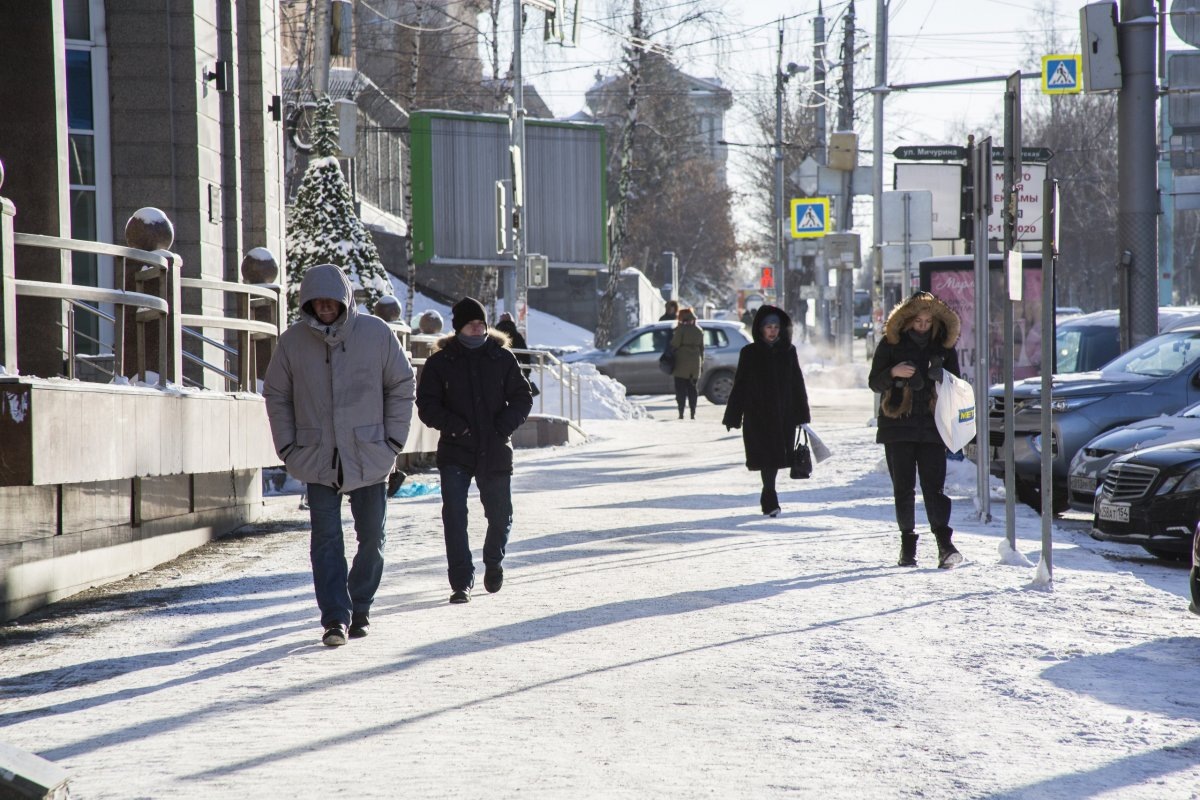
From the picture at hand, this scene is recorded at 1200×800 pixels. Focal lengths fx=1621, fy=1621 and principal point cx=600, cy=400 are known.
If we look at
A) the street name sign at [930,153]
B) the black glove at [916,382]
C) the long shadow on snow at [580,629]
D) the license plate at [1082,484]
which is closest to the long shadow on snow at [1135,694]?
the long shadow on snow at [580,629]

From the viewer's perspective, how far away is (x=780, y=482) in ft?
55.0

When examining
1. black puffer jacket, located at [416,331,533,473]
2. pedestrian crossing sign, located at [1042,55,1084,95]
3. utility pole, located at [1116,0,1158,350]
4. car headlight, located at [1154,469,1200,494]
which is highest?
pedestrian crossing sign, located at [1042,55,1084,95]

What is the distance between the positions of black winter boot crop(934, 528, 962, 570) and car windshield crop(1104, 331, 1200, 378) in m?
5.05

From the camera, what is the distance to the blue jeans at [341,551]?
295 inches

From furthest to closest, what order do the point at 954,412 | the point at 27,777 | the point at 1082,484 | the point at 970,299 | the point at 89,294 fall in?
the point at 970,299 < the point at 1082,484 < the point at 954,412 < the point at 89,294 < the point at 27,777

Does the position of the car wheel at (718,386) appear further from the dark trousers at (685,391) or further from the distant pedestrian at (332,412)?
the distant pedestrian at (332,412)

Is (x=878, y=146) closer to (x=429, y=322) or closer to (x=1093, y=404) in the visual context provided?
(x=429, y=322)

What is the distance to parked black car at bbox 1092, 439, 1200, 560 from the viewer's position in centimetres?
1059

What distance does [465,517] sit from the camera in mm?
8812

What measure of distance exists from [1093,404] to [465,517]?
7.30m

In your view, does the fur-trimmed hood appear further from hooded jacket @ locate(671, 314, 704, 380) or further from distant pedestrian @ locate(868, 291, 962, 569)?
hooded jacket @ locate(671, 314, 704, 380)

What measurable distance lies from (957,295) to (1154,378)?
462 cm

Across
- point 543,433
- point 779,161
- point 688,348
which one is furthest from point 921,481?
point 779,161

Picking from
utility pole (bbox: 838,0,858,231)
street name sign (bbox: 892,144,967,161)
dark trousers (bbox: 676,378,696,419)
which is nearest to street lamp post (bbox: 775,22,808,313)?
utility pole (bbox: 838,0,858,231)
